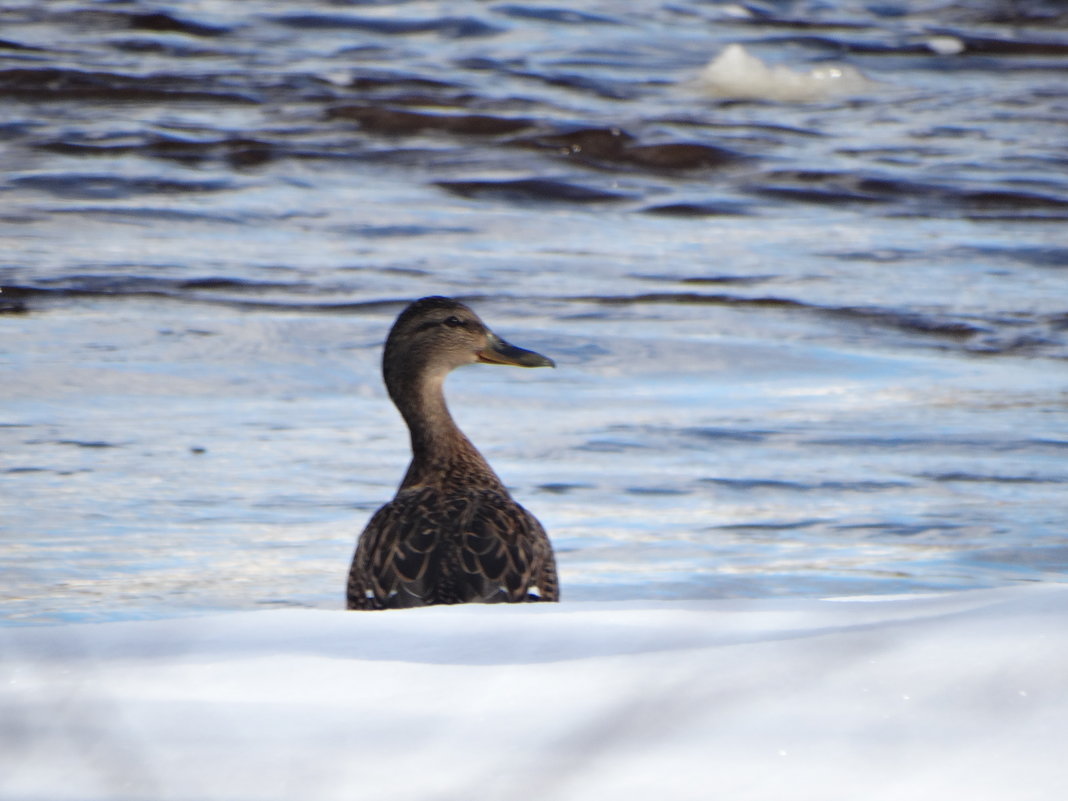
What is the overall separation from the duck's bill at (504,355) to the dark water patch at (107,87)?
367 inches

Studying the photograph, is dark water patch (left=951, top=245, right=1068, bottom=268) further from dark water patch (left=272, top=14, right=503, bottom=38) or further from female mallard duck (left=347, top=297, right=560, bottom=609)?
dark water patch (left=272, top=14, right=503, bottom=38)

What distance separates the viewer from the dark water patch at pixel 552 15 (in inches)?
801

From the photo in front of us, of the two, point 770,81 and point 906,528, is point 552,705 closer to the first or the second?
point 906,528

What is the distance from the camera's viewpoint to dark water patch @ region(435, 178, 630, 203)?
12.9m

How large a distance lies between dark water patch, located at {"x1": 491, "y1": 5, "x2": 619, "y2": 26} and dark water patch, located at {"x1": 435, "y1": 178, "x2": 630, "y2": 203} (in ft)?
24.4

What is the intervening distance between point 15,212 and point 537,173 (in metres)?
3.64

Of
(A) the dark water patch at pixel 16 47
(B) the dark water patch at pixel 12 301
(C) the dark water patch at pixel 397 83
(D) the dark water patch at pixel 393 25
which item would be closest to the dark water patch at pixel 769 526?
(B) the dark water patch at pixel 12 301

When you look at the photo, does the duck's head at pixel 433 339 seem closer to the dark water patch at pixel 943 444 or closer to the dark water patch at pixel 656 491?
the dark water patch at pixel 656 491

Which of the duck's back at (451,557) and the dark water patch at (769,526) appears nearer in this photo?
the duck's back at (451,557)

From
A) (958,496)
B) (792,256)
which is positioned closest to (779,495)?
(958,496)

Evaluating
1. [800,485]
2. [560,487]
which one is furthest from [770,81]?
[560,487]

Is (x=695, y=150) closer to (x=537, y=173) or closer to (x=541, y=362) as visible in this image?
(x=537, y=173)

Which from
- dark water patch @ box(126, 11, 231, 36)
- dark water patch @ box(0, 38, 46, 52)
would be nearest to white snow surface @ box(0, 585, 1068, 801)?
dark water patch @ box(0, 38, 46, 52)

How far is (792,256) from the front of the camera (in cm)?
1135
